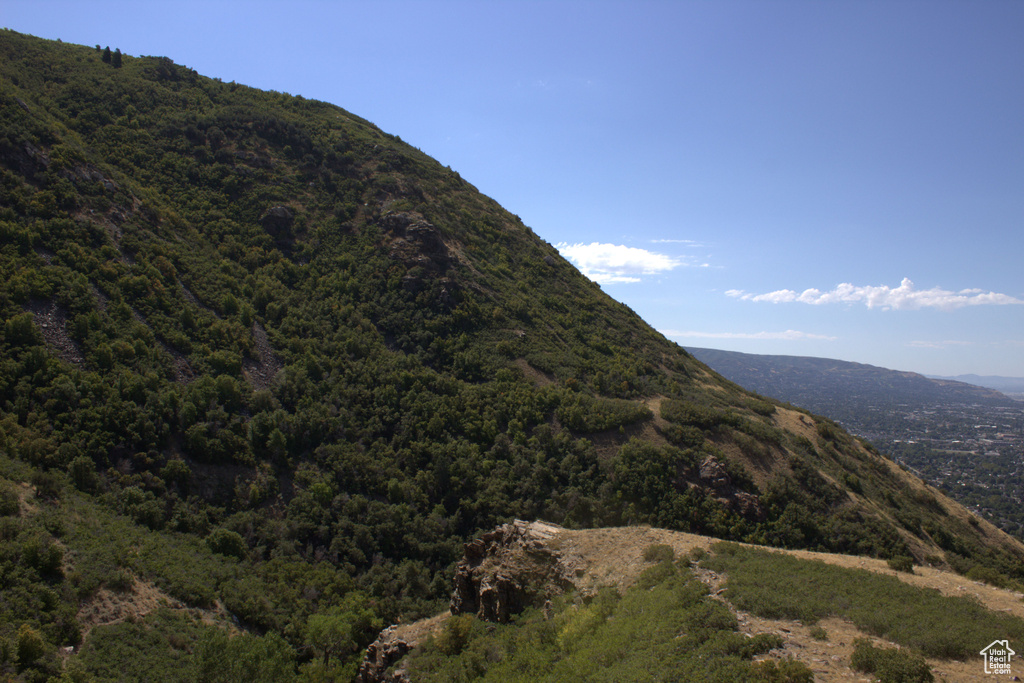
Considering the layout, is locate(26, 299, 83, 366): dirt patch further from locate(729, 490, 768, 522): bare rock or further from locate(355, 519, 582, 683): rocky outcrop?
locate(729, 490, 768, 522): bare rock

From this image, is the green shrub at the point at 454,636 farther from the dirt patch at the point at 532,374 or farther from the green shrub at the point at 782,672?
the dirt patch at the point at 532,374

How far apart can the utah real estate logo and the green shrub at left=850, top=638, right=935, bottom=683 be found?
1.18m

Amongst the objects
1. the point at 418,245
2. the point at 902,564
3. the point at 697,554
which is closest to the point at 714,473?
the point at 902,564

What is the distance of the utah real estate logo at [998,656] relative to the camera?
29.7 feet

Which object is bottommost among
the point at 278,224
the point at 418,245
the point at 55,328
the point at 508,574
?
the point at 508,574

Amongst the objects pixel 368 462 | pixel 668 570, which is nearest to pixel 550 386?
pixel 368 462

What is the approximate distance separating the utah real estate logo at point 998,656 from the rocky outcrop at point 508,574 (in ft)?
38.4

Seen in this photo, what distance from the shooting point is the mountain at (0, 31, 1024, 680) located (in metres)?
19.6

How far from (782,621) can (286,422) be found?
1162 inches

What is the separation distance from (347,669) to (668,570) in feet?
50.7

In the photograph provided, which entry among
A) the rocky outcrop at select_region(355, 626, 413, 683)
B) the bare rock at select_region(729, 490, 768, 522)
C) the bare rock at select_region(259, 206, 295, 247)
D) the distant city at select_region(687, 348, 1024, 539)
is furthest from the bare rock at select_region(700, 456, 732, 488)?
the bare rock at select_region(259, 206, 295, 247)

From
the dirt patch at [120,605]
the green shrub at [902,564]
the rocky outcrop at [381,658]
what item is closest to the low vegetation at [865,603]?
the green shrub at [902,564]

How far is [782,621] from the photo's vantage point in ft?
39.5

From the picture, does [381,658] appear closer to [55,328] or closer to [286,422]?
[286,422]
